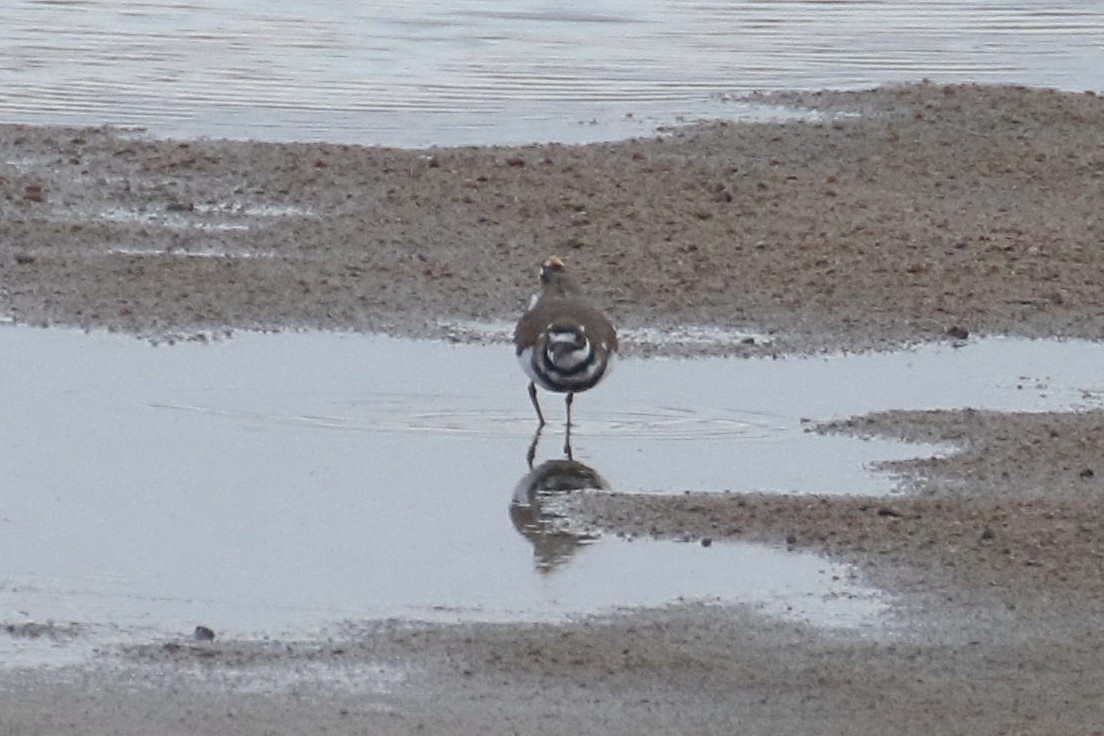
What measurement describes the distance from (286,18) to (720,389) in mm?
13599

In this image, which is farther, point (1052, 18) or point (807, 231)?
point (1052, 18)

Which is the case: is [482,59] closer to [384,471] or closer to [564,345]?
[564,345]

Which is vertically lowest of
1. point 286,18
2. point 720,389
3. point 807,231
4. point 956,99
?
point 720,389

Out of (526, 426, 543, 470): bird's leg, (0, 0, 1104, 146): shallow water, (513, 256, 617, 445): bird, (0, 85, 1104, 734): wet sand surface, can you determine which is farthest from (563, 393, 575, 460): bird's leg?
(0, 0, 1104, 146): shallow water

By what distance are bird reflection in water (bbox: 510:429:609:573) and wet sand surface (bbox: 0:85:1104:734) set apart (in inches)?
6.1

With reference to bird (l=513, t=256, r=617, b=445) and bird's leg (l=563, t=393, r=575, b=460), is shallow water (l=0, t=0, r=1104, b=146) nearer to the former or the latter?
bird (l=513, t=256, r=617, b=445)

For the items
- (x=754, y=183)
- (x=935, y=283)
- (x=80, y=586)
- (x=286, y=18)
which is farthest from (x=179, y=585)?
(x=286, y=18)

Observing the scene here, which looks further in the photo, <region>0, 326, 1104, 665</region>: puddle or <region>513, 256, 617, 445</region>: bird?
<region>513, 256, 617, 445</region>: bird

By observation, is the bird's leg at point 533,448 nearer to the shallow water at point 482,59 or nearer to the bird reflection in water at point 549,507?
the bird reflection in water at point 549,507

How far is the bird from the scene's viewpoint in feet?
35.6

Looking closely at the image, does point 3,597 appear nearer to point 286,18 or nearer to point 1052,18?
point 286,18

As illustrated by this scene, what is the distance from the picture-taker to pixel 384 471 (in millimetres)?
10062

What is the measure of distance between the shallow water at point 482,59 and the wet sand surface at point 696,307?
1378mm

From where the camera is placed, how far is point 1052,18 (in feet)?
82.0
